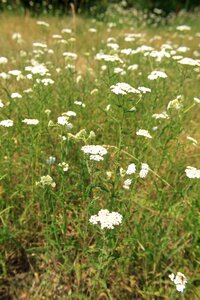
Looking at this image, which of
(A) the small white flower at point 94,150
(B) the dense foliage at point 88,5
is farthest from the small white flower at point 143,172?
(B) the dense foliage at point 88,5

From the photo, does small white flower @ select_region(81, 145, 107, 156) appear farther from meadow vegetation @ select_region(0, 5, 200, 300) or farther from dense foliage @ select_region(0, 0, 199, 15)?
dense foliage @ select_region(0, 0, 199, 15)

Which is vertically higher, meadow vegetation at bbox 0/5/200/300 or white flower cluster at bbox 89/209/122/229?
white flower cluster at bbox 89/209/122/229

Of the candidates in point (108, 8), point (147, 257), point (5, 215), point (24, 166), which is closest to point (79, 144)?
point (24, 166)

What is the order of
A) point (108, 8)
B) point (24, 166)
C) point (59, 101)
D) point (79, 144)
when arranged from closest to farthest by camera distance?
point (24, 166) < point (79, 144) < point (59, 101) < point (108, 8)

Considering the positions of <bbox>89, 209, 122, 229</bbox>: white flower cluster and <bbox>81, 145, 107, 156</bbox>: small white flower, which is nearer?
<bbox>89, 209, 122, 229</bbox>: white flower cluster

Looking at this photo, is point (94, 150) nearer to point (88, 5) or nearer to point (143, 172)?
point (143, 172)

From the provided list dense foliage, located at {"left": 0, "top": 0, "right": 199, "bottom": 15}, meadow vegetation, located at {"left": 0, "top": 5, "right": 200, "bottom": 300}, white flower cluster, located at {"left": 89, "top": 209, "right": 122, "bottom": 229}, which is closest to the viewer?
white flower cluster, located at {"left": 89, "top": 209, "right": 122, "bottom": 229}

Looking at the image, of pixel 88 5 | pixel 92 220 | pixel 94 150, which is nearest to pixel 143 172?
pixel 94 150

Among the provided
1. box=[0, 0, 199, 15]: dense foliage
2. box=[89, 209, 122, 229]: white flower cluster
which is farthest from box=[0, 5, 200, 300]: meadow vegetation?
box=[0, 0, 199, 15]: dense foliage

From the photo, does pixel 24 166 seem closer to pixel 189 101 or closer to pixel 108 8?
pixel 189 101

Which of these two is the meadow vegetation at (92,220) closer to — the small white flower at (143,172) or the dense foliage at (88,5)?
the small white flower at (143,172)

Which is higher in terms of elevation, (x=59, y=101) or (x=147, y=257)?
(x=59, y=101)
